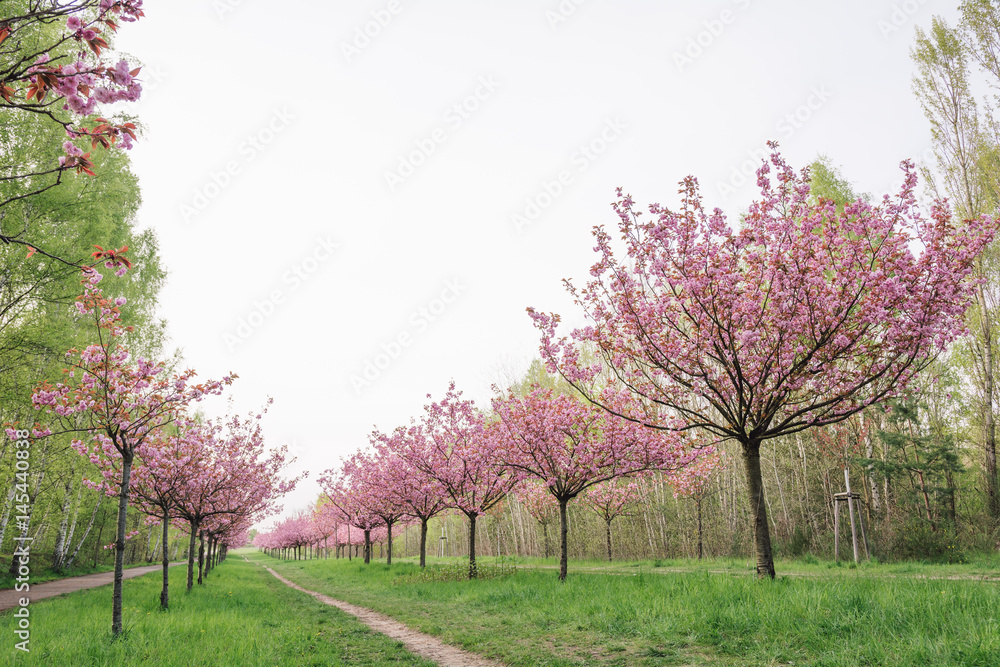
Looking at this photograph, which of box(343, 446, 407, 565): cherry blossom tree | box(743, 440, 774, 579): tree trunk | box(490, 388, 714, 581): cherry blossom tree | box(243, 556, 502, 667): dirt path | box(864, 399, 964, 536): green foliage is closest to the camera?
box(243, 556, 502, 667): dirt path

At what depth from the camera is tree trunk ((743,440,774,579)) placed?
904 centimetres

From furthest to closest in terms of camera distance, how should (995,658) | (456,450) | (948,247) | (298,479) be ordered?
(298,479) < (456,450) < (948,247) < (995,658)

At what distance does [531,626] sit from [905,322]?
827 centimetres

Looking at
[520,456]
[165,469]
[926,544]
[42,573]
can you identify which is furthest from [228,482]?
[926,544]

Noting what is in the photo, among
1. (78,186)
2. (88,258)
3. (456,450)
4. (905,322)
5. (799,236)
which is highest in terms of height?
(78,186)

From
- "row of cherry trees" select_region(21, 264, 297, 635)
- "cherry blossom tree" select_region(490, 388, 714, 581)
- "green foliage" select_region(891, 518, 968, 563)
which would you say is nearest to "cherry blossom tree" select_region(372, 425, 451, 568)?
"row of cherry trees" select_region(21, 264, 297, 635)

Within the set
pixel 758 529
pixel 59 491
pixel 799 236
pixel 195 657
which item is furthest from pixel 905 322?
pixel 59 491

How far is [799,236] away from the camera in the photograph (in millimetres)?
8633

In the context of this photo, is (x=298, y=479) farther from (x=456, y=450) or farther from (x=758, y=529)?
(x=758, y=529)

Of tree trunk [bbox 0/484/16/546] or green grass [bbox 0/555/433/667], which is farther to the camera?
tree trunk [bbox 0/484/16/546]

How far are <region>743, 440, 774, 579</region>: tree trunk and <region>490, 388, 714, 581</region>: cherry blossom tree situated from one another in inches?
167

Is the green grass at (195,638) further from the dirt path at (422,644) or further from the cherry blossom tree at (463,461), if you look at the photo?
the cherry blossom tree at (463,461)

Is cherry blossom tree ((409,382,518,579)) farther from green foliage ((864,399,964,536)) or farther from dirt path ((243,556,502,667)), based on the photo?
green foliage ((864,399,964,536))

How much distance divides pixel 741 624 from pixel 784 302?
16.5ft
